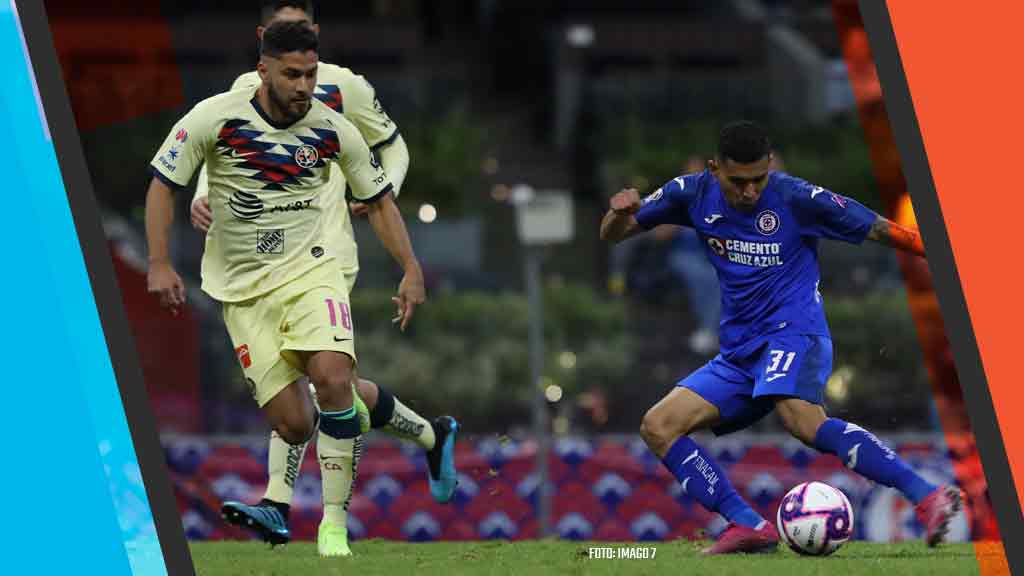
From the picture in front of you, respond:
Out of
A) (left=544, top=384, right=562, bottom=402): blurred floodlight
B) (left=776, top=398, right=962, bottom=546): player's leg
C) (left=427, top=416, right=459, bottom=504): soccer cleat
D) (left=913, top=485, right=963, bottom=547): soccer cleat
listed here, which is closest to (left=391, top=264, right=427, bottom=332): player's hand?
(left=776, top=398, right=962, bottom=546): player's leg

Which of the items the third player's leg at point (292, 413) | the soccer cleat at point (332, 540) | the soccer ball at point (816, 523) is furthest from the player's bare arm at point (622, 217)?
the soccer cleat at point (332, 540)

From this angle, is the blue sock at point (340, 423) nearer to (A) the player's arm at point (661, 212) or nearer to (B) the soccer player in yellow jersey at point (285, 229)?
(B) the soccer player in yellow jersey at point (285, 229)

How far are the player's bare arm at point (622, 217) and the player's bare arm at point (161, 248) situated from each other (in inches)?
74.9

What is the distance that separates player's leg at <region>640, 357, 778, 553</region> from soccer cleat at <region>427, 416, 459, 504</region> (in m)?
1.49

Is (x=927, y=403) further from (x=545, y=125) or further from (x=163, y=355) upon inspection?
(x=545, y=125)

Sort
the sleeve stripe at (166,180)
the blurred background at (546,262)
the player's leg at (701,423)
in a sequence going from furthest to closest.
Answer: the blurred background at (546,262) → the player's leg at (701,423) → the sleeve stripe at (166,180)

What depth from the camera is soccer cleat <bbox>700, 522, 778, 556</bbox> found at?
21.9 feet

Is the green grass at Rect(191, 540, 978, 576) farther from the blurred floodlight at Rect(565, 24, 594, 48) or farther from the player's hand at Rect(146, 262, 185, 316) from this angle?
the blurred floodlight at Rect(565, 24, 594, 48)

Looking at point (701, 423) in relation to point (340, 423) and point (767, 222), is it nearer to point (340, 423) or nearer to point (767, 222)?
point (767, 222)

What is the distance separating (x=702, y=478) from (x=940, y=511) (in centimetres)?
114

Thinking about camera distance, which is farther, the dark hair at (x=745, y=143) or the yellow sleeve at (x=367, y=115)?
the yellow sleeve at (x=367, y=115)

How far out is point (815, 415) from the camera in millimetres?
6797

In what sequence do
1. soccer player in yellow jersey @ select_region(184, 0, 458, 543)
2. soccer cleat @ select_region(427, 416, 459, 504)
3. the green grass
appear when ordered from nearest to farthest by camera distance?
the green grass
soccer player in yellow jersey @ select_region(184, 0, 458, 543)
soccer cleat @ select_region(427, 416, 459, 504)

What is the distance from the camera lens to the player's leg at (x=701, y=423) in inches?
277
